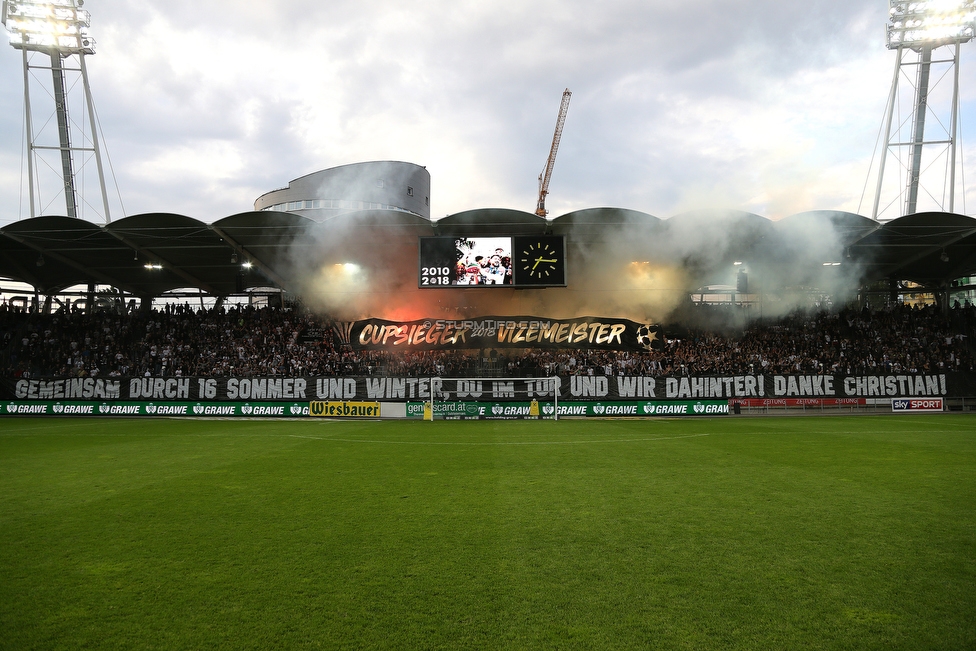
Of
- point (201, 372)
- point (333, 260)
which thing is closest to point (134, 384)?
point (201, 372)

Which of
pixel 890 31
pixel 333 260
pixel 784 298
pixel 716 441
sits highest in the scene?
pixel 890 31

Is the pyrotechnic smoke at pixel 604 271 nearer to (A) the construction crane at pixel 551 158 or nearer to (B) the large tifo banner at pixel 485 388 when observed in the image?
(B) the large tifo banner at pixel 485 388

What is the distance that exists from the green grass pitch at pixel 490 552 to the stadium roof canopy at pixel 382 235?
1863 cm

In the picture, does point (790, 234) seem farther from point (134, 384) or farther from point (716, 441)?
point (134, 384)

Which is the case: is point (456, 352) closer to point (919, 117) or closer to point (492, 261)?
point (492, 261)

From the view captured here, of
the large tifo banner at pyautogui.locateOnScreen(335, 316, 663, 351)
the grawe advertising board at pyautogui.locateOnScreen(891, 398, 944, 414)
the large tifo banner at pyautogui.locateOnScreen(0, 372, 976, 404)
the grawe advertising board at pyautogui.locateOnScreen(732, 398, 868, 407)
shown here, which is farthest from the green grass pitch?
the large tifo banner at pyautogui.locateOnScreen(335, 316, 663, 351)

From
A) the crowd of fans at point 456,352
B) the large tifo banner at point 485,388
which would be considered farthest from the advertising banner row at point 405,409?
the crowd of fans at point 456,352

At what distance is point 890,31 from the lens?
32969mm

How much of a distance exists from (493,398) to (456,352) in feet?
25.1

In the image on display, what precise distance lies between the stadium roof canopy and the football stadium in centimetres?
25

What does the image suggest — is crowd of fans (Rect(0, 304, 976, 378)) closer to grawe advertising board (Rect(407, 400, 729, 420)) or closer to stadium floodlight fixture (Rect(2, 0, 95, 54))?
grawe advertising board (Rect(407, 400, 729, 420))

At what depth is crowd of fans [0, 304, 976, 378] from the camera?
29.7 meters

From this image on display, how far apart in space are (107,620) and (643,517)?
553cm

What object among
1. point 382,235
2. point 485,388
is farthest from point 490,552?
point 382,235
